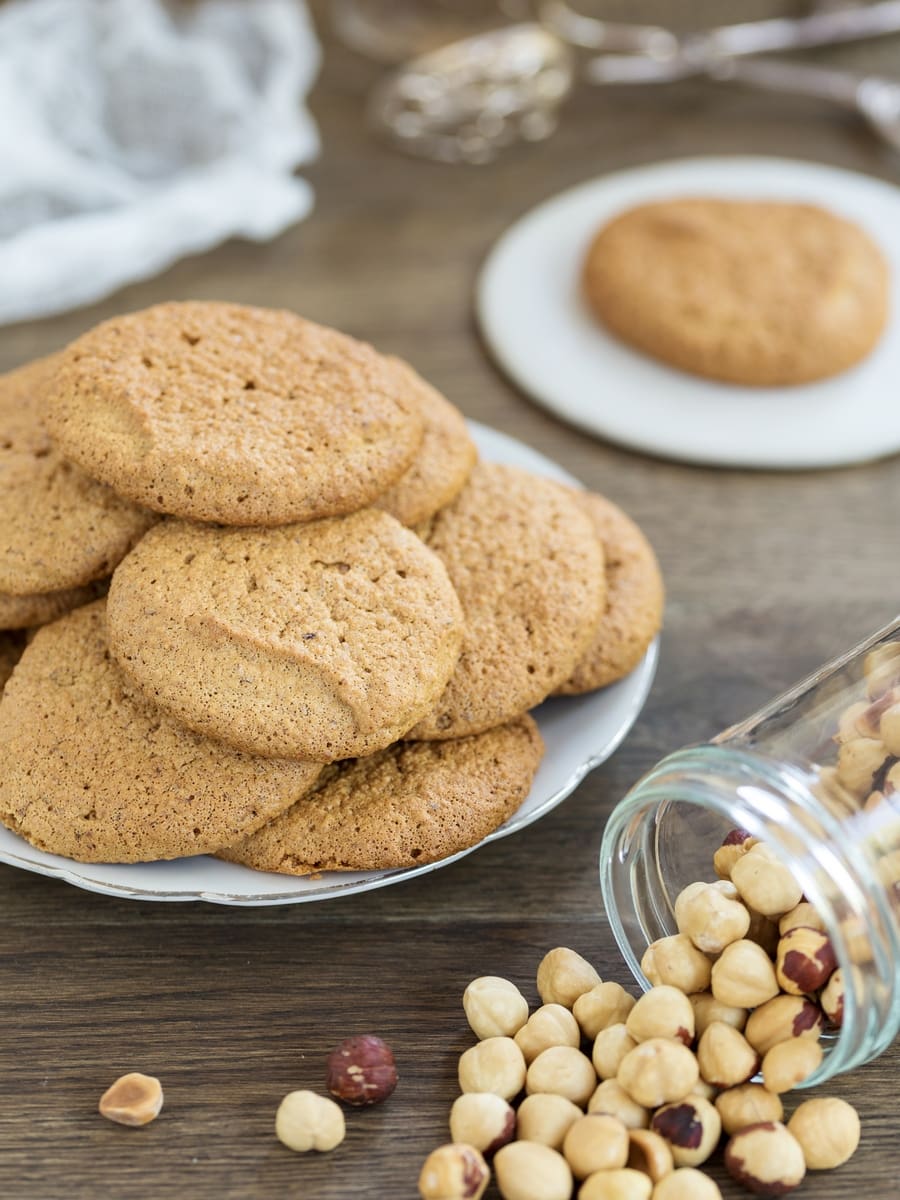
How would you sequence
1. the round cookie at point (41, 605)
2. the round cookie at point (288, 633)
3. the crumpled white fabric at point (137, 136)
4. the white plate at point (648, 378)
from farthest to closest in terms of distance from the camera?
the crumpled white fabric at point (137, 136)
the white plate at point (648, 378)
the round cookie at point (41, 605)
the round cookie at point (288, 633)

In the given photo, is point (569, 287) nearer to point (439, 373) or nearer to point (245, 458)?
point (439, 373)

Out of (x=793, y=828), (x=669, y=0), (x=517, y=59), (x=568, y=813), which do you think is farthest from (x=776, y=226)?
(x=793, y=828)

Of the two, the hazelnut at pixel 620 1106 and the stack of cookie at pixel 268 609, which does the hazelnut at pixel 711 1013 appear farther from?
the stack of cookie at pixel 268 609

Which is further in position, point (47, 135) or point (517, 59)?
point (517, 59)

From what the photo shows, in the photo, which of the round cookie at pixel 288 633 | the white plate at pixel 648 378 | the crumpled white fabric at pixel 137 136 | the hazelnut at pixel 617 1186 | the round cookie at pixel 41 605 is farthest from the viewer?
the crumpled white fabric at pixel 137 136

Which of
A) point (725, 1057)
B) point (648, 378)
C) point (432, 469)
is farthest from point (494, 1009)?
point (648, 378)

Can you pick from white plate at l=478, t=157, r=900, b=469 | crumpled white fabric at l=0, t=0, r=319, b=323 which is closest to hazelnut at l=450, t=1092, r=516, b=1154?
white plate at l=478, t=157, r=900, b=469

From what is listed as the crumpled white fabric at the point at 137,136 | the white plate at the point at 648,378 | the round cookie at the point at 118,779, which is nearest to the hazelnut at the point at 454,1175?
the round cookie at the point at 118,779
